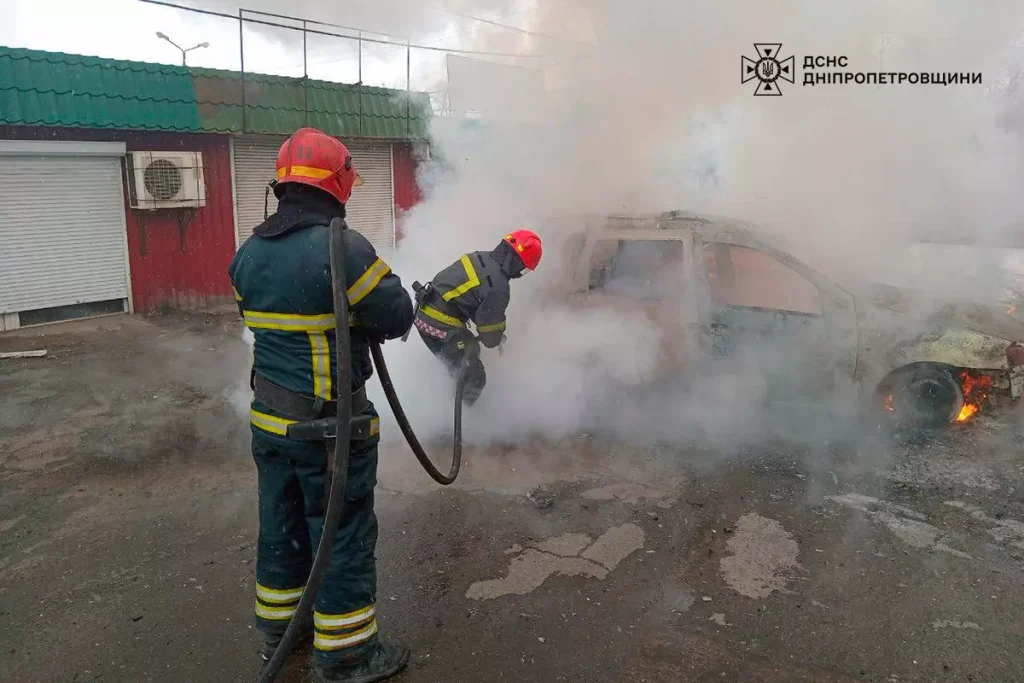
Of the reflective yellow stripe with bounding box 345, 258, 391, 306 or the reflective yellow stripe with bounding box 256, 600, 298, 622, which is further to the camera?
the reflective yellow stripe with bounding box 256, 600, 298, 622

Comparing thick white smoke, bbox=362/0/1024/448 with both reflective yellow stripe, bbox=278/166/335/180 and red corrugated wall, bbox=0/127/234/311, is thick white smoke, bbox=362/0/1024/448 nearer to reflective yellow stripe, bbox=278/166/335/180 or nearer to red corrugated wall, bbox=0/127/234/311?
red corrugated wall, bbox=0/127/234/311

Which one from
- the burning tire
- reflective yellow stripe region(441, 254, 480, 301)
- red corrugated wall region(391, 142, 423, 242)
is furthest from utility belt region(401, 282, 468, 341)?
red corrugated wall region(391, 142, 423, 242)

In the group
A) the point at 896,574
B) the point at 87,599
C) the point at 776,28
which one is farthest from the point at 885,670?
the point at 776,28

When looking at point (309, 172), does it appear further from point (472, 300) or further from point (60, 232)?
point (60, 232)

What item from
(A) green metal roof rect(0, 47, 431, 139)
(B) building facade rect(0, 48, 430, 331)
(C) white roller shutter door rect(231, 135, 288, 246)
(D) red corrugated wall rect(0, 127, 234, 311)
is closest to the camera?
(A) green metal roof rect(0, 47, 431, 139)

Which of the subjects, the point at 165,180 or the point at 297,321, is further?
the point at 165,180

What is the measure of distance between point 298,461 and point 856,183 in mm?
7901

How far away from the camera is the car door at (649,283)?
5.54 meters

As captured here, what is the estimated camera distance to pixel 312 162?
8.95 ft

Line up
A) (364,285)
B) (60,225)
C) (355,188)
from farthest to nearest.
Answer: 1. (355,188)
2. (60,225)
3. (364,285)

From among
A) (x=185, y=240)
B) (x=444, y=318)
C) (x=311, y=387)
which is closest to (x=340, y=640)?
(x=311, y=387)

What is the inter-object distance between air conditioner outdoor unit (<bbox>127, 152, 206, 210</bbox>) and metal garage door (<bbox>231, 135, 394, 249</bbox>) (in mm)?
781

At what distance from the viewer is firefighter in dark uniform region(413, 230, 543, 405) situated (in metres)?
4.70

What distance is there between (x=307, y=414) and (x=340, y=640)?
2.86 ft
